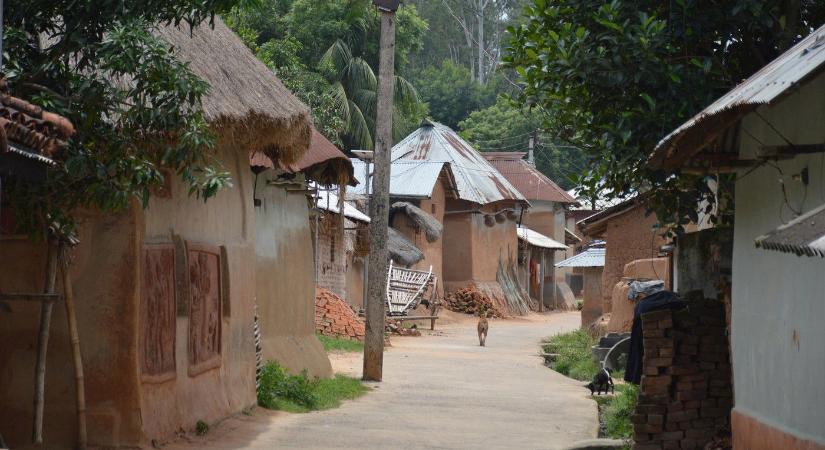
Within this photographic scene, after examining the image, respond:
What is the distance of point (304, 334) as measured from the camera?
60.6 feet

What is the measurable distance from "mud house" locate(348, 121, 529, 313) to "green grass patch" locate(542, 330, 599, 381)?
1234 centimetres

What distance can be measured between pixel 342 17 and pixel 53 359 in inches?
1429

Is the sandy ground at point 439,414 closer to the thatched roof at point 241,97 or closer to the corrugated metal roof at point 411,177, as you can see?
the thatched roof at point 241,97

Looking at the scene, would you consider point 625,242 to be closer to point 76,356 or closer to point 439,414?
point 439,414

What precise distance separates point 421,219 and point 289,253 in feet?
73.8

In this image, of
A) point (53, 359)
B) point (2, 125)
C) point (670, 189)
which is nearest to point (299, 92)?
point (670, 189)

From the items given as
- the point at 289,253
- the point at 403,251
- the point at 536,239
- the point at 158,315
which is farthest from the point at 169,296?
the point at 536,239

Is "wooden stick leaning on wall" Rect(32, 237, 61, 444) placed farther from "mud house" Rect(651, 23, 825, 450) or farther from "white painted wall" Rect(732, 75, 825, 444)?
"white painted wall" Rect(732, 75, 825, 444)

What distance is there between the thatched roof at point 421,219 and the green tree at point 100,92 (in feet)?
103

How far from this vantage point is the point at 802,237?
557cm

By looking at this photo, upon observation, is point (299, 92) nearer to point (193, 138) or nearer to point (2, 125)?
point (193, 138)

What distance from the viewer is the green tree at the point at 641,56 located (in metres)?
10.9

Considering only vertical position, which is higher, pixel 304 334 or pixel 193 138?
pixel 193 138

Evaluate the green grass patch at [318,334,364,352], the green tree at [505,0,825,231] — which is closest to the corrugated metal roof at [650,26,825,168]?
the green tree at [505,0,825,231]
